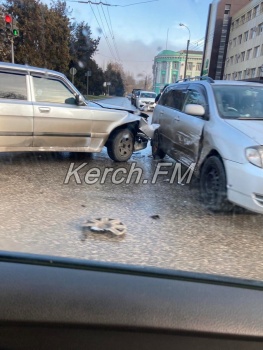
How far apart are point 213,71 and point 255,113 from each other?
65135 millimetres

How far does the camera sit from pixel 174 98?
265 inches

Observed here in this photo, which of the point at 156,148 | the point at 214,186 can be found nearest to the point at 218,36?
the point at 156,148

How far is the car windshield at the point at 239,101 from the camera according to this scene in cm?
477

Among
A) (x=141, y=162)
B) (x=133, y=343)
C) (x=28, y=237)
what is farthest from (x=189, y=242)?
(x=141, y=162)

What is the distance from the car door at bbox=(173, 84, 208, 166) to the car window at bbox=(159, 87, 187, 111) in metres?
0.21

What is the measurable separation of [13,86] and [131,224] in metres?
3.30

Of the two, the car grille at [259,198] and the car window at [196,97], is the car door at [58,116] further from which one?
the car grille at [259,198]

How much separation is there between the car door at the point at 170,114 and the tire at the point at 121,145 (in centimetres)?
65

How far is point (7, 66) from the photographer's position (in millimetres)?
5742

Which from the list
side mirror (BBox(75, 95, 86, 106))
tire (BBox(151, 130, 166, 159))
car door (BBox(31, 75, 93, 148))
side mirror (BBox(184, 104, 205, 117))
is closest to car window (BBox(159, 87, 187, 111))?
tire (BBox(151, 130, 166, 159))

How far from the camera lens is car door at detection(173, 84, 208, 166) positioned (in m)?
5.04

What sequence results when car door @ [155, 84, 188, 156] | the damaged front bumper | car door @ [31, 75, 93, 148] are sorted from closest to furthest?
car door @ [31, 75, 93, 148] → car door @ [155, 84, 188, 156] → the damaged front bumper

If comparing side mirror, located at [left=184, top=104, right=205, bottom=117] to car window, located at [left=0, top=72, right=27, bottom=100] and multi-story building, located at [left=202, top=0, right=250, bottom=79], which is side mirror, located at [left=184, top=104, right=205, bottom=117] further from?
multi-story building, located at [left=202, top=0, right=250, bottom=79]

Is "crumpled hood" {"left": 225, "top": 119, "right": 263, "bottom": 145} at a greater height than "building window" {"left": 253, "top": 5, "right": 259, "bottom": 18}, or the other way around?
"building window" {"left": 253, "top": 5, "right": 259, "bottom": 18}
